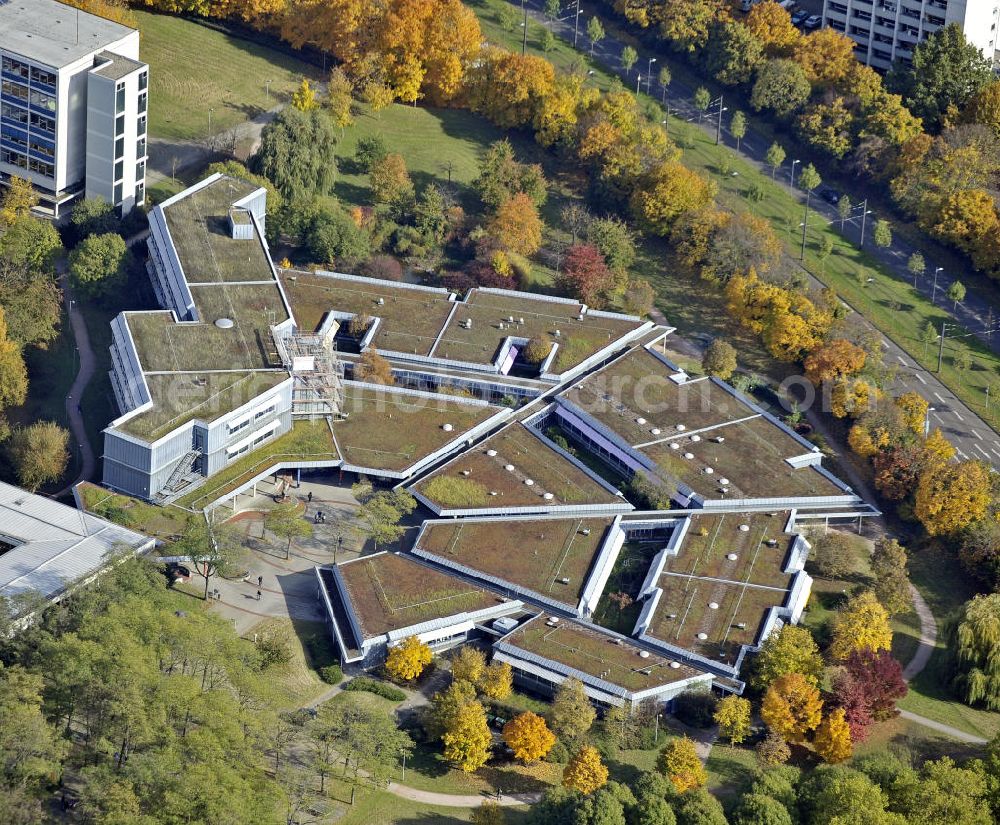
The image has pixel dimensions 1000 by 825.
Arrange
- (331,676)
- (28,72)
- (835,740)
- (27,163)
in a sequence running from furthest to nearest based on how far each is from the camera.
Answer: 1. (27,163)
2. (28,72)
3. (331,676)
4. (835,740)

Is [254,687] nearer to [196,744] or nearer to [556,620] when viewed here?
[196,744]

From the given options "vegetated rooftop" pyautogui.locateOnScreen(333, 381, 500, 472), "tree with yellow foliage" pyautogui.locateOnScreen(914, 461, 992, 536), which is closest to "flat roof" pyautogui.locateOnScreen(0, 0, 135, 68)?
"vegetated rooftop" pyautogui.locateOnScreen(333, 381, 500, 472)

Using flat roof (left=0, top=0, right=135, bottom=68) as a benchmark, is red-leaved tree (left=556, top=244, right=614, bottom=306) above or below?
below

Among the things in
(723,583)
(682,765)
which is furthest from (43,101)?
(682,765)

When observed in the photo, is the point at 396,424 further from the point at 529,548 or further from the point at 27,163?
the point at 27,163

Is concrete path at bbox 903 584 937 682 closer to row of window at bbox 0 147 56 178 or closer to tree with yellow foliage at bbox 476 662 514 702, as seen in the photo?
tree with yellow foliage at bbox 476 662 514 702

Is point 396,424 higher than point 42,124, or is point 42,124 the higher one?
point 42,124

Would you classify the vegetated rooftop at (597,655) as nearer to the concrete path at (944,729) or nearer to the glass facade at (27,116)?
the concrete path at (944,729)

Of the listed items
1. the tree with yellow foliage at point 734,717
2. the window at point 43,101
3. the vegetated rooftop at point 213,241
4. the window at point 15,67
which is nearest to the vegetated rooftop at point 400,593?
the tree with yellow foliage at point 734,717
